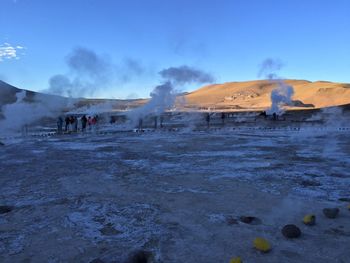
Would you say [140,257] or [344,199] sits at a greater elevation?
[344,199]

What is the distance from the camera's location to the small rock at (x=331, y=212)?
21.0 feet

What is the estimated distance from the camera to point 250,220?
6219 mm

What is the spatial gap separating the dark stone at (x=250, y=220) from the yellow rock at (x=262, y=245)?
1.01m

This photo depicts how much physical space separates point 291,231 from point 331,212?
1217 millimetres

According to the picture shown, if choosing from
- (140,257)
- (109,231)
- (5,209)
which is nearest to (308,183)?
(109,231)

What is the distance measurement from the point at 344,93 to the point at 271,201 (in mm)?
71866

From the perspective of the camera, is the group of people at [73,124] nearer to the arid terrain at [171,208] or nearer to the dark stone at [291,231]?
the arid terrain at [171,208]

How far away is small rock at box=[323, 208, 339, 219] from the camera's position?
6387 mm

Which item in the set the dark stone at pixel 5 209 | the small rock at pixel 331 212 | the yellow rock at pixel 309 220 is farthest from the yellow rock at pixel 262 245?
the dark stone at pixel 5 209

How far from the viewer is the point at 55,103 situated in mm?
44469

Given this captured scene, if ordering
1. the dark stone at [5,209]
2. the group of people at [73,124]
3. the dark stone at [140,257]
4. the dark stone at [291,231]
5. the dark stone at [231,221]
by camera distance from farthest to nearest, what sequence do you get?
the group of people at [73,124], the dark stone at [5,209], the dark stone at [231,221], the dark stone at [291,231], the dark stone at [140,257]

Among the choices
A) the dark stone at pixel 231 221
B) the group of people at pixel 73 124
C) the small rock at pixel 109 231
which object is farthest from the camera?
the group of people at pixel 73 124

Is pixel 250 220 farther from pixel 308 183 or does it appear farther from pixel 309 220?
pixel 308 183

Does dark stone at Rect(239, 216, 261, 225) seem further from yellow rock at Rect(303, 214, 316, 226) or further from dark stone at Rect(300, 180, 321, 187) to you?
dark stone at Rect(300, 180, 321, 187)
